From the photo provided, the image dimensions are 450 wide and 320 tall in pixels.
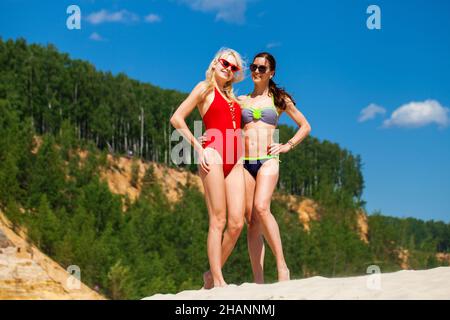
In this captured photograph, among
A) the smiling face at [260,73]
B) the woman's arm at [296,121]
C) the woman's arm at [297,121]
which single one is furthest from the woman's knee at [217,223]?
the smiling face at [260,73]

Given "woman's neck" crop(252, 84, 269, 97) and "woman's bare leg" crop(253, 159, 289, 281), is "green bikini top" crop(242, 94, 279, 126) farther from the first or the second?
"woman's bare leg" crop(253, 159, 289, 281)

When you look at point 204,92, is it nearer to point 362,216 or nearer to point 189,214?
point 189,214

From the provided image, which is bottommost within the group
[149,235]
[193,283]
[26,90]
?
[193,283]

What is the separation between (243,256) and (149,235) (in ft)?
22.8

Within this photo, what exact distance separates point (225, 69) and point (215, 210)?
1576 millimetres

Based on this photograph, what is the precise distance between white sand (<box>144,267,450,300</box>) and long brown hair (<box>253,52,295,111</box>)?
2023mm

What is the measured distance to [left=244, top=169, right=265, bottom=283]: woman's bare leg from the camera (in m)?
7.05

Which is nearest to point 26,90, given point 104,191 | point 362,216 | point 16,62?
point 16,62

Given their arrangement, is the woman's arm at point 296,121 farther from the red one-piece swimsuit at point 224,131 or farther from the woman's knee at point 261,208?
the woman's knee at point 261,208

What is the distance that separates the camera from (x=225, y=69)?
278 inches

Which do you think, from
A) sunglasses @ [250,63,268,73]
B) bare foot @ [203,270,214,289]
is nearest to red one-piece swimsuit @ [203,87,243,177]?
sunglasses @ [250,63,268,73]

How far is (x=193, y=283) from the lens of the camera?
40062 mm

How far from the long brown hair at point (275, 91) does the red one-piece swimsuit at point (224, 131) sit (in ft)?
2.10
